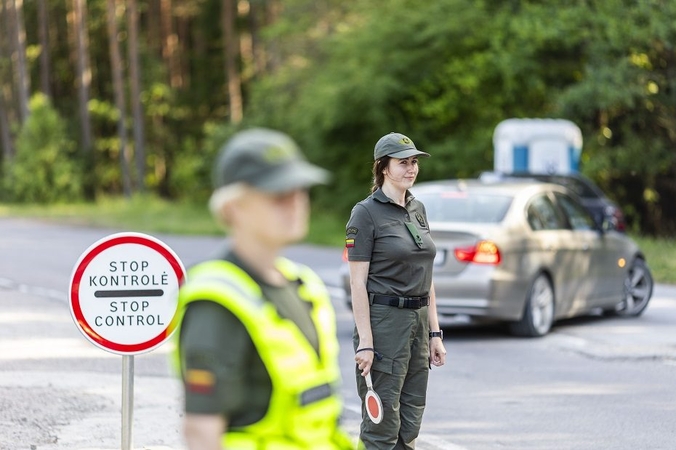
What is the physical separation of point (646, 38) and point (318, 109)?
28.8ft

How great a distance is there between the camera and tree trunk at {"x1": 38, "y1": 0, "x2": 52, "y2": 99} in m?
59.0

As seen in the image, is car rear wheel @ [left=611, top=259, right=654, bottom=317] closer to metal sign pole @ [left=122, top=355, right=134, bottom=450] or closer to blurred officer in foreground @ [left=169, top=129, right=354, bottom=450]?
metal sign pole @ [left=122, top=355, right=134, bottom=450]

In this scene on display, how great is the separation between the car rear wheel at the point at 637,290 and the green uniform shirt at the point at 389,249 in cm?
814

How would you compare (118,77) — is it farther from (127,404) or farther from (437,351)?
(437,351)

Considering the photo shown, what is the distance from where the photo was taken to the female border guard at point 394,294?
5.65 m

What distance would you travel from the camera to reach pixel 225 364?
109 inches

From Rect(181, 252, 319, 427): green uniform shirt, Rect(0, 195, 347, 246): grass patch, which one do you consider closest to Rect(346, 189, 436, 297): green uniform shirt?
Rect(181, 252, 319, 427): green uniform shirt

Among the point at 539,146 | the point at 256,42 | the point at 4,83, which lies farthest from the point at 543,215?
the point at 4,83

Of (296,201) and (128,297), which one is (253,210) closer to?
(296,201)

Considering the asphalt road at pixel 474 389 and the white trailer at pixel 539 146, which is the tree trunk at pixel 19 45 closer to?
Answer: the white trailer at pixel 539 146

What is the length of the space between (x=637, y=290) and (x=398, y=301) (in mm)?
8420

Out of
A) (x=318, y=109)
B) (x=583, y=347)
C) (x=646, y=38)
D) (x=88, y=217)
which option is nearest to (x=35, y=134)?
(x=88, y=217)

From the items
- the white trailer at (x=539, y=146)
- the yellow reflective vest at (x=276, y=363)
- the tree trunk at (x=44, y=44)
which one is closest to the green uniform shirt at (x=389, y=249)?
the yellow reflective vest at (x=276, y=363)

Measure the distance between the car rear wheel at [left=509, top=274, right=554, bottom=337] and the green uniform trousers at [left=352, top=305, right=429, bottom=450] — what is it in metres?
6.17
